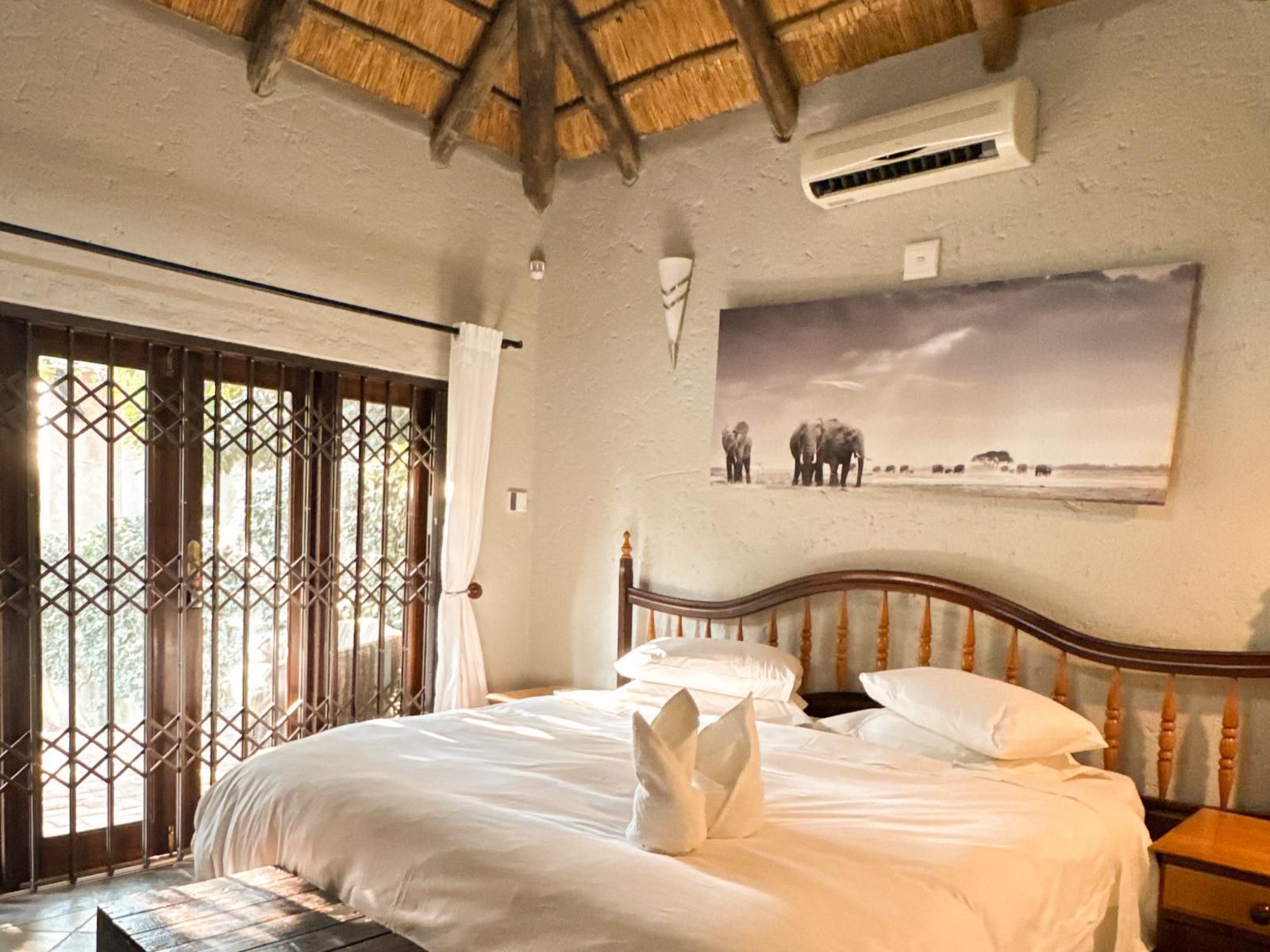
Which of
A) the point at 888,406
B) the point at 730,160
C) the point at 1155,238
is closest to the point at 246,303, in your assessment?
the point at 730,160

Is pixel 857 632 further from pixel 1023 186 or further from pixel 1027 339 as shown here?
pixel 1023 186

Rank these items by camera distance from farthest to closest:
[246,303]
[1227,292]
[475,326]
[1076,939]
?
[475,326] → [246,303] → [1227,292] → [1076,939]

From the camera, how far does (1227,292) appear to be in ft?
7.97

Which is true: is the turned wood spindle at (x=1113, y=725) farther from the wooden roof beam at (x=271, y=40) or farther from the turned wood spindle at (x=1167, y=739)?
the wooden roof beam at (x=271, y=40)

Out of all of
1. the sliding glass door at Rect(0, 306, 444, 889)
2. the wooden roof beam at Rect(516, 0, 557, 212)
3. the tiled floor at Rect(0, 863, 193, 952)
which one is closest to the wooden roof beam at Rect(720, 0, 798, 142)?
the wooden roof beam at Rect(516, 0, 557, 212)

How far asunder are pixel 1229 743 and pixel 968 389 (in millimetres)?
1212

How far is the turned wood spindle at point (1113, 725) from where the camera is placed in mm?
2482

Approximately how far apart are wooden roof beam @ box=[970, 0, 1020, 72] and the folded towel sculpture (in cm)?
223

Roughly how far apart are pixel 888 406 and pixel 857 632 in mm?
798

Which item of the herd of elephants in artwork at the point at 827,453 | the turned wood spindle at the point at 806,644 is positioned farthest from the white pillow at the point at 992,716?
the herd of elephants in artwork at the point at 827,453

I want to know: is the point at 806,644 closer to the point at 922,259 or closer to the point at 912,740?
the point at 912,740

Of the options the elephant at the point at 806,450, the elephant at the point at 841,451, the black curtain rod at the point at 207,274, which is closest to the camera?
the black curtain rod at the point at 207,274

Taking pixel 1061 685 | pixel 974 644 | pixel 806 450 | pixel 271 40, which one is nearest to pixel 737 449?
pixel 806 450

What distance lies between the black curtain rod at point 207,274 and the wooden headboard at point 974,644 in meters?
1.32
